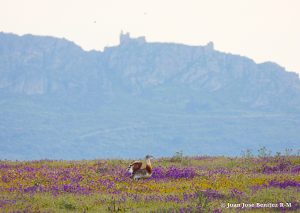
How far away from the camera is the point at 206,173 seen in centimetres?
2316

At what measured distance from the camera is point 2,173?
2266cm

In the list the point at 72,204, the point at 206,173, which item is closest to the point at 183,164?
the point at 206,173

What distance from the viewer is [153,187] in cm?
2019

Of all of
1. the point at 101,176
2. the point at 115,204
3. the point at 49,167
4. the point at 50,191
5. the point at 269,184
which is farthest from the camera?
the point at 49,167

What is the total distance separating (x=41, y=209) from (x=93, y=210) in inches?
47.7

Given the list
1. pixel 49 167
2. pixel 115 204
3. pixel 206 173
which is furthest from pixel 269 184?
pixel 49 167

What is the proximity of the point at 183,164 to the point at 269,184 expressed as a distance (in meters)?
7.96

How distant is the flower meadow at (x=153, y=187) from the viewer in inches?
651

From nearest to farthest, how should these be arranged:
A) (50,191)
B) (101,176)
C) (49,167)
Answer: (50,191), (101,176), (49,167)

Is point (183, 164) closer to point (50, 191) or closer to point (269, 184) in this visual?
point (269, 184)

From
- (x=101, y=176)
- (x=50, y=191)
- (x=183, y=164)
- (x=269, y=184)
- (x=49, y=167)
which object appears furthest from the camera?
(x=183, y=164)

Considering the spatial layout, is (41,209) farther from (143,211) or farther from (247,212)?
(247,212)

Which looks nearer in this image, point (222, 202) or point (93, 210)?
point (93, 210)

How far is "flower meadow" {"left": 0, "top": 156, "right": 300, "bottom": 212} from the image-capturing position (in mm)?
16547
